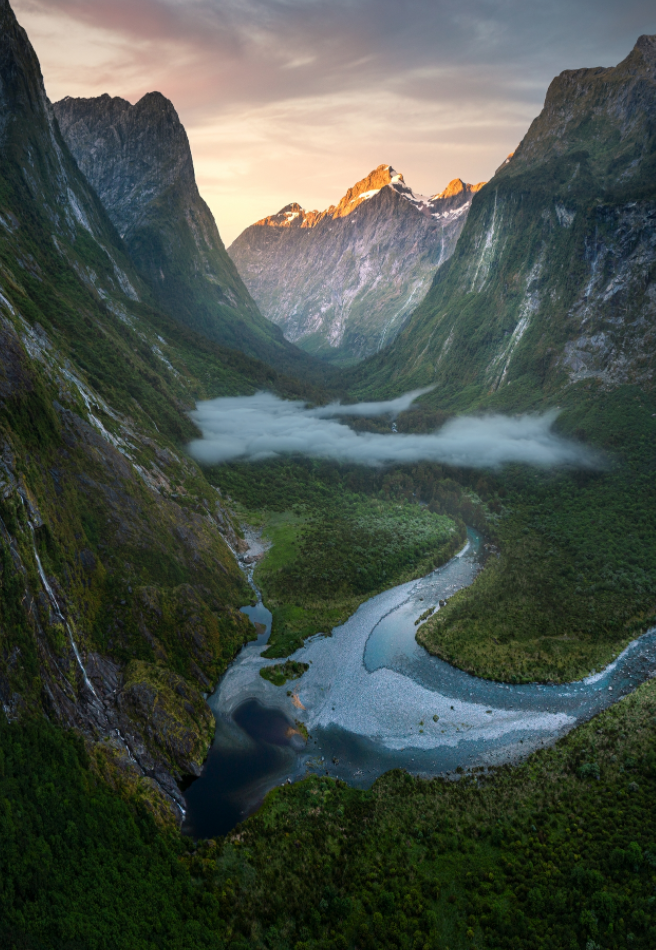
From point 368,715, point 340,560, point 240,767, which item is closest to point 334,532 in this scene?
point 340,560

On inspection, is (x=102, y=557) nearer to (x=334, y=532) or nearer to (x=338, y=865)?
(x=338, y=865)

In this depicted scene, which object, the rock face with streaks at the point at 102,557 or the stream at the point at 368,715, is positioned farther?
the stream at the point at 368,715

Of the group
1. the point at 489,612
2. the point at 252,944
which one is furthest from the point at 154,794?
the point at 489,612

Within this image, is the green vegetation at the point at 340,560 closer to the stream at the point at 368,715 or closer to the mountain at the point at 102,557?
the stream at the point at 368,715

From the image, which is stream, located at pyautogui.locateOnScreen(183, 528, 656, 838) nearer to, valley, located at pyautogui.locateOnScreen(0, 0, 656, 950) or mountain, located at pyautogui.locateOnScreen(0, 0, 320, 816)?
valley, located at pyautogui.locateOnScreen(0, 0, 656, 950)

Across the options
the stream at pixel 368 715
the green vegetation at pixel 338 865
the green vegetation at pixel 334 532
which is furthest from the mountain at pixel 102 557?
the green vegetation at pixel 334 532

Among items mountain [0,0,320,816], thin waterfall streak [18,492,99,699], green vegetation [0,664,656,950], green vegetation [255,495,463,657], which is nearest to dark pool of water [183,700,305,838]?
mountain [0,0,320,816]
